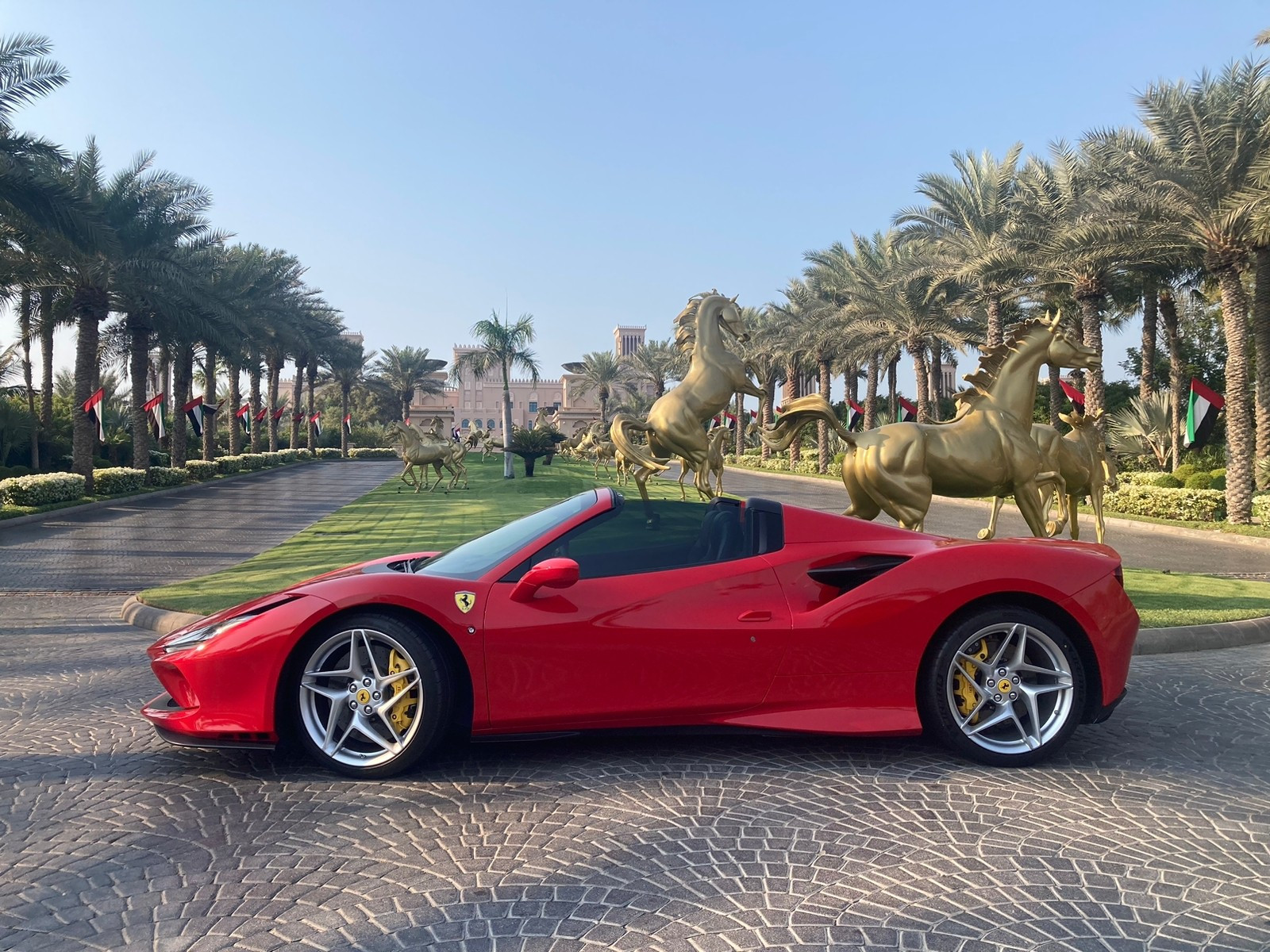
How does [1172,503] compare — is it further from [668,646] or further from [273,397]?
[273,397]

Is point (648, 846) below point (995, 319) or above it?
below

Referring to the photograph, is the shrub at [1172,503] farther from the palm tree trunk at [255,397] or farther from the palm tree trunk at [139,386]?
the palm tree trunk at [255,397]

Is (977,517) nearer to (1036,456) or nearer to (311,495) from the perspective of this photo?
(1036,456)

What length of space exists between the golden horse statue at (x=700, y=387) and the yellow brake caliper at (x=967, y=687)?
1092 centimetres

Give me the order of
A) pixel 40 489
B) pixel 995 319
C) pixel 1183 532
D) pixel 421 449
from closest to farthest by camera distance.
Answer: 1. pixel 1183 532
2. pixel 40 489
3. pixel 421 449
4. pixel 995 319

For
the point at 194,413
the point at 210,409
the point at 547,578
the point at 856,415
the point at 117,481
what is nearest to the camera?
the point at 547,578

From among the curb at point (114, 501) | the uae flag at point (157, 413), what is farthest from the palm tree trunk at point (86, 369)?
the uae flag at point (157, 413)

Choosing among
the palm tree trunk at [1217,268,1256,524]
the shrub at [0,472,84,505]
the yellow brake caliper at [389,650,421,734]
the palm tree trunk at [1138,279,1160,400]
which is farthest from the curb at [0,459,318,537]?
the palm tree trunk at [1138,279,1160,400]

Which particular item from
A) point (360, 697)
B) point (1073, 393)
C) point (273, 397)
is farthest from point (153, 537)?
point (273, 397)

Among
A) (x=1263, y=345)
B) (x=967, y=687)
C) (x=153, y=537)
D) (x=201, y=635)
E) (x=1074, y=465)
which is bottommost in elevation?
Result: (x=153, y=537)

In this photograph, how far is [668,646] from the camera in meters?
4.17

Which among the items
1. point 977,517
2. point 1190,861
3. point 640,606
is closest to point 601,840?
point 640,606

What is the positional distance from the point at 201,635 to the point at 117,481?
27284 millimetres

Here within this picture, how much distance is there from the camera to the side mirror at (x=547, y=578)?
403cm
